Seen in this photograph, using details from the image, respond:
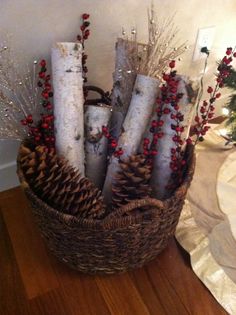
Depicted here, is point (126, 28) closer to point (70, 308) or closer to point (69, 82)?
point (69, 82)

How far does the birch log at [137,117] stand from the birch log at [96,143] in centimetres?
5

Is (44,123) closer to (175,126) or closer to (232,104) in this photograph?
(175,126)

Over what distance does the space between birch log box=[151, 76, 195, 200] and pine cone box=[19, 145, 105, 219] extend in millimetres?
175

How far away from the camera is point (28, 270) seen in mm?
832

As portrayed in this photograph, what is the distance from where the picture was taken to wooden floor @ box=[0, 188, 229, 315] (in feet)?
2.49

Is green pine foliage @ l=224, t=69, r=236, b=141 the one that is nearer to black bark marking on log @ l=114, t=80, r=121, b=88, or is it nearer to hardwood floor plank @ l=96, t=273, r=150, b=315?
black bark marking on log @ l=114, t=80, r=121, b=88

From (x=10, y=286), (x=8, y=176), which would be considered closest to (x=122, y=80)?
(x=8, y=176)

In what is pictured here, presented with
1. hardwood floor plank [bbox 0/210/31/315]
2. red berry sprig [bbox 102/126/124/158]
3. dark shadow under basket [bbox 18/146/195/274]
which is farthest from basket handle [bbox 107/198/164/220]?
hardwood floor plank [bbox 0/210/31/315]

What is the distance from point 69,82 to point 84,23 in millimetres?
157

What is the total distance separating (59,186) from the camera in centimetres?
65

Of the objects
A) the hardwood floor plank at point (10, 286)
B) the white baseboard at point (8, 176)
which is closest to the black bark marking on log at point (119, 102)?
the white baseboard at point (8, 176)

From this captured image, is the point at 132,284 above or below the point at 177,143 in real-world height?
below

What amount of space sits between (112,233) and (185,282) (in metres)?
0.29

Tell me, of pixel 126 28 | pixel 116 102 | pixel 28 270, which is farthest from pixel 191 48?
pixel 28 270
